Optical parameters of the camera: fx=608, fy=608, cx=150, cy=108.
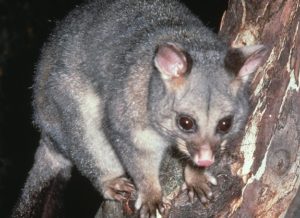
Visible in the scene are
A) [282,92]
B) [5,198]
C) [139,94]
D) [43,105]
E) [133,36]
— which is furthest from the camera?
[5,198]

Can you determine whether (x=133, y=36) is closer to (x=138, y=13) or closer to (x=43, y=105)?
(x=138, y=13)

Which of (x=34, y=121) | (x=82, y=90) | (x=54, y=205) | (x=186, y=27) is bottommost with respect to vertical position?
(x=54, y=205)

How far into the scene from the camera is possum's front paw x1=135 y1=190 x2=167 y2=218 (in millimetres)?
4328

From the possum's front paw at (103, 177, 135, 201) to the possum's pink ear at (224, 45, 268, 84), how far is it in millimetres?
1335

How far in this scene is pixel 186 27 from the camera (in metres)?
4.57

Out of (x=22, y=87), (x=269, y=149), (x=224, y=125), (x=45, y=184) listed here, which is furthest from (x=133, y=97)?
(x=22, y=87)

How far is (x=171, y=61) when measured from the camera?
3990mm

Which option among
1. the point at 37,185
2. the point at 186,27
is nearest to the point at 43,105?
the point at 37,185

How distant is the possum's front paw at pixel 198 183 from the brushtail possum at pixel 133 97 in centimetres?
1

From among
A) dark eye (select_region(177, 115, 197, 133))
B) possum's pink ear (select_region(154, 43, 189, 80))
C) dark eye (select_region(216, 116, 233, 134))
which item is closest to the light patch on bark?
dark eye (select_region(216, 116, 233, 134))

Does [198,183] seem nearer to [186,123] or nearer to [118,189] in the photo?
[186,123]

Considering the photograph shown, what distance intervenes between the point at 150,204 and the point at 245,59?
126 centimetres

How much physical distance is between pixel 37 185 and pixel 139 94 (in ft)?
5.15

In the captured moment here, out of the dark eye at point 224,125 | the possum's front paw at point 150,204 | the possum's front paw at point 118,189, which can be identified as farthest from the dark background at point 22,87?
the dark eye at point 224,125
